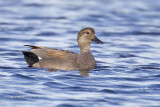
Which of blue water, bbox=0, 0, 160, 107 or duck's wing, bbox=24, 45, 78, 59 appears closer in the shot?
blue water, bbox=0, 0, 160, 107

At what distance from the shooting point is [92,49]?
15.7 metres

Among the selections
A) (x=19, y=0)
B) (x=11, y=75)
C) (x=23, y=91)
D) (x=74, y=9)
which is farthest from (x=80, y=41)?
(x=19, y=0)

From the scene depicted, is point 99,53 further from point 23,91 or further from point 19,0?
point 19,0

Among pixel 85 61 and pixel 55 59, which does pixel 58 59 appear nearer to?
pixel 55 59

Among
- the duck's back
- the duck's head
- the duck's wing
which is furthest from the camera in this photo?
the duck's head

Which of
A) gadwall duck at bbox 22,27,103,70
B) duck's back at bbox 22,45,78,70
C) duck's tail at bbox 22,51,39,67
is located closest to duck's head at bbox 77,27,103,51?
gadwall duck at bbox 22,27,103,70

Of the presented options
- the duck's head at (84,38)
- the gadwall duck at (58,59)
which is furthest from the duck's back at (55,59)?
the duck's head at (84,38)

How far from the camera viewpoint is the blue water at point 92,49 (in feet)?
29.7

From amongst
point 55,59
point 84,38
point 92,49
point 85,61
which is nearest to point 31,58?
point 55,59

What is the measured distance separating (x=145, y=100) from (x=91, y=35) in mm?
3753

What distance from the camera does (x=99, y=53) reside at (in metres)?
14.9

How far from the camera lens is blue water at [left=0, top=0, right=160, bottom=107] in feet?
29.7

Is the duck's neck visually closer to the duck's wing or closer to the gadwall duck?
the gadwall duck

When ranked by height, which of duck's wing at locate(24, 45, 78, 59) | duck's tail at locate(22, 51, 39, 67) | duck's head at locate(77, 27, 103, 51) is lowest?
duck's tail at locate(22, 51, 39, 67)
